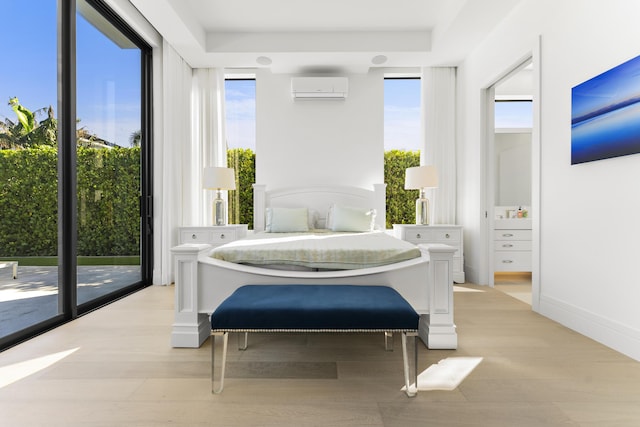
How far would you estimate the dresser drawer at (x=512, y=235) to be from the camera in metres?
4.35

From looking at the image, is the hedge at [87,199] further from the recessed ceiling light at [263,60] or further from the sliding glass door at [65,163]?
the recessed ceiling light at [263,60]

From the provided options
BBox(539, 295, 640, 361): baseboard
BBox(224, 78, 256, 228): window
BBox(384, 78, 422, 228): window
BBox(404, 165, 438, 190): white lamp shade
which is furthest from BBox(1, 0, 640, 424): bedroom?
BBox(384, 78, 422, 228): window

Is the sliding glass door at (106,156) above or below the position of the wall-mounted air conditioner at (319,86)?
below

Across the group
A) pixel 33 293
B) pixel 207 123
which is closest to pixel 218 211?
pixel 207 123

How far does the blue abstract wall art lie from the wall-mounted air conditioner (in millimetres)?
2546

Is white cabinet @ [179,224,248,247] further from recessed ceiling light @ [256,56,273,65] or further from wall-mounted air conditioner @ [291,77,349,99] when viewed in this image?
recessed ceiling light @ [256,56,273,65]

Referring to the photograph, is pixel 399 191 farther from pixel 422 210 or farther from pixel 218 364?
pixel 218 364

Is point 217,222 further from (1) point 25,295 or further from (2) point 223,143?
(1) point 25,295

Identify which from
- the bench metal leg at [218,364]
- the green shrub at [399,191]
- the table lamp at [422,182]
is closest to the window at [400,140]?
the green shrub at [399,191]

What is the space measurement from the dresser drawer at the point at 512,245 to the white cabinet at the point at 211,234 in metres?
3.12

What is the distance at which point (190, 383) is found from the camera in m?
1.81

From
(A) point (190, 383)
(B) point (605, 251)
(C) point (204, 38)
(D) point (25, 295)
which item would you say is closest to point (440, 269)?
(B) point (605, 251)

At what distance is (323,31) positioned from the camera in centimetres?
407

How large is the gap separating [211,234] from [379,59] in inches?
113
